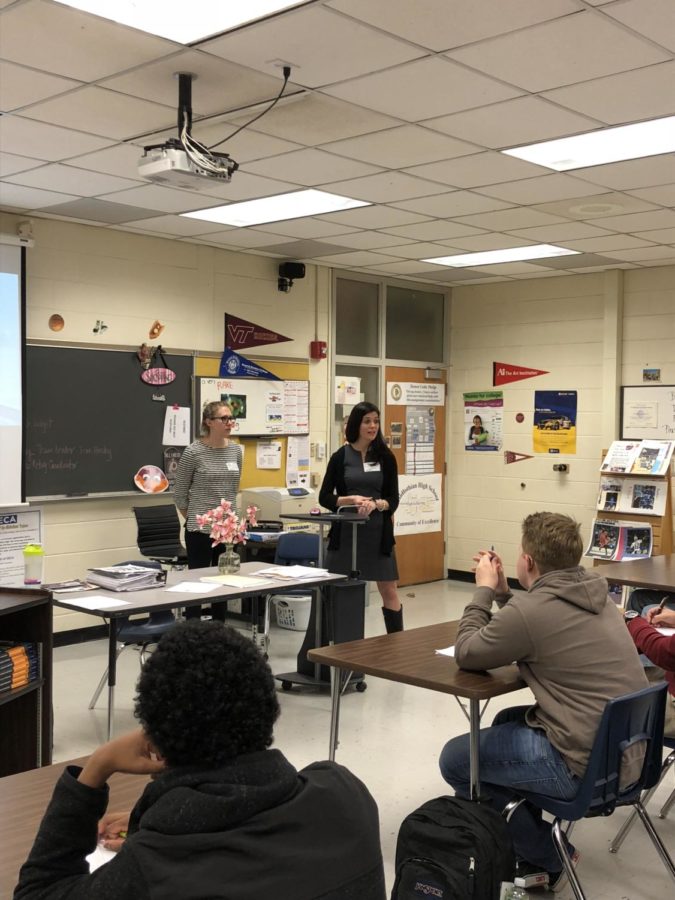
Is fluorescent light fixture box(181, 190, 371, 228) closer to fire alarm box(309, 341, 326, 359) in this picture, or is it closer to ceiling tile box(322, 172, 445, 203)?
ceiling tile box(322, 172, 445, 203)

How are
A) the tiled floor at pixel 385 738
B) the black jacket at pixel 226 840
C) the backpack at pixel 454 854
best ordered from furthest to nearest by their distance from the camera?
the tiled floor at pixel 385 738 < the backpack at pixel 454 854 < the black jacket at pixel 226 840

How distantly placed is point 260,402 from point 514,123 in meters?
3.81

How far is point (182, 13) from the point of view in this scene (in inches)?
124

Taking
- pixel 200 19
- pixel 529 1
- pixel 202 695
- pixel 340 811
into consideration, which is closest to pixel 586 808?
pixel 340 811

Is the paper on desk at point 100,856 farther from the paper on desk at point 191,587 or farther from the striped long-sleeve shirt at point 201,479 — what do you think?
the striped long-sleeve shirt at point 201,479

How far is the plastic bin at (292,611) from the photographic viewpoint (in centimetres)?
691

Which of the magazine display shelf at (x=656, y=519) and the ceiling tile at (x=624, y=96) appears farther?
the magazine display shelf at (x=656, y=519)

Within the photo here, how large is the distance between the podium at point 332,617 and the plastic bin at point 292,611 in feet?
4.33

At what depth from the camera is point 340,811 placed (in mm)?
1444

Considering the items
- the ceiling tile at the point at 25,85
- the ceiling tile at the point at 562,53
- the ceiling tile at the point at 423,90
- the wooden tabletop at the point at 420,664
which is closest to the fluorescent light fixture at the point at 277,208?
the ceiling tile at the point at 423,90

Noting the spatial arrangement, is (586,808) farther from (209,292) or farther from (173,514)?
(209,292)

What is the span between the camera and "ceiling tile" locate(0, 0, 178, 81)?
3180mm

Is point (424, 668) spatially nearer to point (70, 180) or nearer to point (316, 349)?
point (70, 180)

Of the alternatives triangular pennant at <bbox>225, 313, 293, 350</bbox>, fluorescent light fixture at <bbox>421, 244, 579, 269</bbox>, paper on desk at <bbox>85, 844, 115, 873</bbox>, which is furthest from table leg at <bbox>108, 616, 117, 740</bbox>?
fluorescent light fixture at <bbox>421, 244, 579, 269</bbox>
